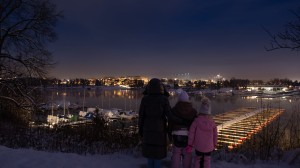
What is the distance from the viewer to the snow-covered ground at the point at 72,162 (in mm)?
4734

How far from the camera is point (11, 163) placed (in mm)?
4723

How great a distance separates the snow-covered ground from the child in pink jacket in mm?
807

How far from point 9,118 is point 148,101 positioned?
42.0 feet

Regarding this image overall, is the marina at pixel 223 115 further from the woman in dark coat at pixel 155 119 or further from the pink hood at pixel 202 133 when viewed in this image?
the woman in dark coat at pixel 155 119

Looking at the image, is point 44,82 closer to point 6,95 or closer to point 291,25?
point 6,95

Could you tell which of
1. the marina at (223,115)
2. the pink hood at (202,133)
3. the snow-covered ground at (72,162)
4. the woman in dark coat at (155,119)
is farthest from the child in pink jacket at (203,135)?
the marina at (223,115)

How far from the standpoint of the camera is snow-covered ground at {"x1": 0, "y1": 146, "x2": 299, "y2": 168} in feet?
15.5

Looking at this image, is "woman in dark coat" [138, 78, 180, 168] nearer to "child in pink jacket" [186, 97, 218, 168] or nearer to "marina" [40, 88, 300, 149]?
"child in pink jacket" [186, 97, 218, 168]

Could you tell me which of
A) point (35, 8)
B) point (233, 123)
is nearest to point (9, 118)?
point (35, 8)

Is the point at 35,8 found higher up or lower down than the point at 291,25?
higher up

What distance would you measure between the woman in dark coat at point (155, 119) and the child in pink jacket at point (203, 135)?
1.58 ft

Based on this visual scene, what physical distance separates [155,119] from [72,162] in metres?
1.66

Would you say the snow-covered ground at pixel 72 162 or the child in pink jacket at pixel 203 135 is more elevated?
the child in pink jacket at pixel 203 135

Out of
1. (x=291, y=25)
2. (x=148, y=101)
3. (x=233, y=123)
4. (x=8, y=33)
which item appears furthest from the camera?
(x=233, y=123)
